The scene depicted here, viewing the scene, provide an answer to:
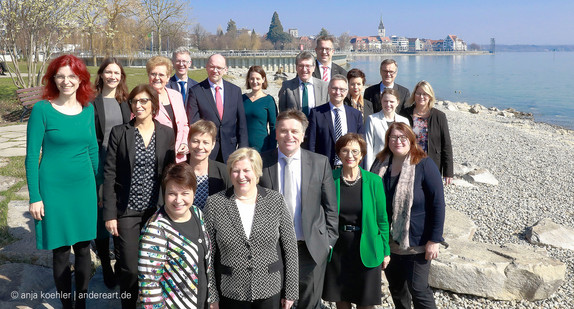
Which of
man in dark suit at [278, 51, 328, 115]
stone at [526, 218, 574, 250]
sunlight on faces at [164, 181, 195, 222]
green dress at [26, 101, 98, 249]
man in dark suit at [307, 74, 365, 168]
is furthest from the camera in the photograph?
stone at [526, 218, 574, 250]

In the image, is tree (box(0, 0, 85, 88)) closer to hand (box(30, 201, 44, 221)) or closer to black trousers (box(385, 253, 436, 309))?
hand (box(30, 201, 44, 221))

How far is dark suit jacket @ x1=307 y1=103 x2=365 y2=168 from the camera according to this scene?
4523 millimetres

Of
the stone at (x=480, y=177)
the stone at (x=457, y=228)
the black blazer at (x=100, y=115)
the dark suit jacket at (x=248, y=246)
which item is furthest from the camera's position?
the stone at (x=480, y=177)

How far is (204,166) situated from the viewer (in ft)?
11.4

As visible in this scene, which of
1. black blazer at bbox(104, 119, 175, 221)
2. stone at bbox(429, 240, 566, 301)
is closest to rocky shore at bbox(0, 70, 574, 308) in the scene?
stone at bbox(429, 240, 566, 301)

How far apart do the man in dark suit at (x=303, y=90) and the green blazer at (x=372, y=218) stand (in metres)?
1.89

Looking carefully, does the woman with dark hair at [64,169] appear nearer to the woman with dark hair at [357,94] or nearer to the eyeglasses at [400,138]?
the eyeglasses at [400,138]

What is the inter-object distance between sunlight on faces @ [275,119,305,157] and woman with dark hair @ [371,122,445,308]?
30.7 inches

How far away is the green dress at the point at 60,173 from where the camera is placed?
3.23 metres

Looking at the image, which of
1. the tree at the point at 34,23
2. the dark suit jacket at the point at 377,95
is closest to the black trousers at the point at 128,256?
the dark suit jacket at the point at 377,95

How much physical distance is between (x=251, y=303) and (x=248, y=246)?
1.30ft

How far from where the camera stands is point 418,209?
3.48 metres

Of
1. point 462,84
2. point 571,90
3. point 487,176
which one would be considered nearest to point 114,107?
point 487,176

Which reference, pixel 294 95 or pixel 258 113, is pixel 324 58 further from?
pixel 258 113
